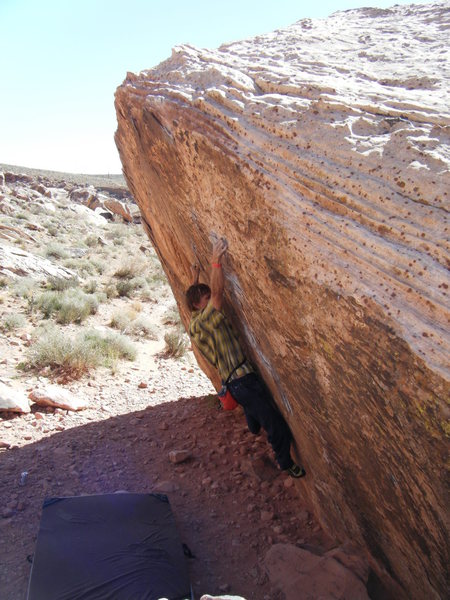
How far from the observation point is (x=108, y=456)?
5.11 metres

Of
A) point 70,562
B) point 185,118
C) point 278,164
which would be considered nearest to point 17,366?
point 70,562

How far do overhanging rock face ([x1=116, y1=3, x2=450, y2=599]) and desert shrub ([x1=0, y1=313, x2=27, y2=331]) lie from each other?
673 centimetres

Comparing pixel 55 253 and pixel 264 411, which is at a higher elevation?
pixel 264 411

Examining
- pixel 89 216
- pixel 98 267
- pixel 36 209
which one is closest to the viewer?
pixel 98 267

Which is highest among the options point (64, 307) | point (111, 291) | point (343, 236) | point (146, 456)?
point (343, 236)

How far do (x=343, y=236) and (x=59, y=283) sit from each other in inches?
467

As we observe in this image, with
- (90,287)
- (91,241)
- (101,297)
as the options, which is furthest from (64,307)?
(91,241)

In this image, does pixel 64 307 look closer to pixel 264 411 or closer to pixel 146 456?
pixel 146 456

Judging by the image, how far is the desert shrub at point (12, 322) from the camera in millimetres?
9308

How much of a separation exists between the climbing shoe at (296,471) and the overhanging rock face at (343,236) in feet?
0.24

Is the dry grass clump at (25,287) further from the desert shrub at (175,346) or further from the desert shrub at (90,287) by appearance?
the desert shrub at (175,346)

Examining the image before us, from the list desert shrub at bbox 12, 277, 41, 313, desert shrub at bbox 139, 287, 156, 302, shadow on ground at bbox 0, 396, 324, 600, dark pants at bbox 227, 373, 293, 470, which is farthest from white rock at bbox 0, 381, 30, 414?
desert shrub at bbox 139, 287, 156, 302

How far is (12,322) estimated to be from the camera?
9.42 meters

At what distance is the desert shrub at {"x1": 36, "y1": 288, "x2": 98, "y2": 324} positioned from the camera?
1059cm
